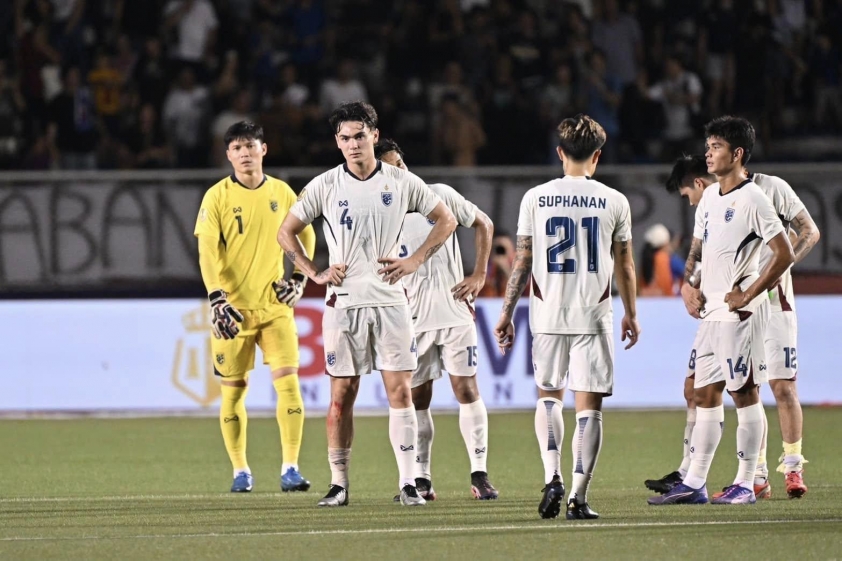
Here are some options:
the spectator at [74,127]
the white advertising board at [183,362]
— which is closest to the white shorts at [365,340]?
the white advertising board at [183,362]

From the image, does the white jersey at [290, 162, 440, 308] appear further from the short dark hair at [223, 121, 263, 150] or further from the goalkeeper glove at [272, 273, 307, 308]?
the short dark hair at [223, 121, 263, 150]

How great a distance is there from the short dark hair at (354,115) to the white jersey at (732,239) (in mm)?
2142

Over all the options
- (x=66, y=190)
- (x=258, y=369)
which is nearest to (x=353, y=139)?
(x=258, y=369)

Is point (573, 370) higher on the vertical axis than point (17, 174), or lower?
lower

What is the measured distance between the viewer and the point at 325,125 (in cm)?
1914

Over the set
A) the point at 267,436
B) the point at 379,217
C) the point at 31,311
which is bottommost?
the point at 267,436

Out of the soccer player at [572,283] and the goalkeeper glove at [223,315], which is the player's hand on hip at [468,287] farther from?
the goalkeeper glove at [223,315]

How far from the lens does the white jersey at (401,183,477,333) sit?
9836mm

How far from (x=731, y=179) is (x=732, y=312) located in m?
0.81

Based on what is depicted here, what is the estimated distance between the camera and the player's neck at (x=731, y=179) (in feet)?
29.1

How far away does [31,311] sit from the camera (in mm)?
16156

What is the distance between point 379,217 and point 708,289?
207 centimetres

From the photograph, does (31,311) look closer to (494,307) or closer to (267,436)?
(267,436)

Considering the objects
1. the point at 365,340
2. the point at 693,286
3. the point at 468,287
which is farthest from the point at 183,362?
the point at 693,286
